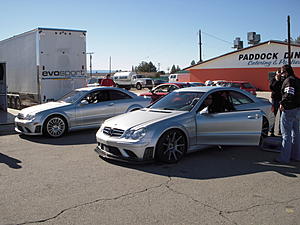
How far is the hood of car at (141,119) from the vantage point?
626cm

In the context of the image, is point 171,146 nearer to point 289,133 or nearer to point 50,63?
point 289,133

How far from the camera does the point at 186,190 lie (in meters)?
4.93

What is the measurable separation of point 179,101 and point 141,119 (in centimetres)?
117

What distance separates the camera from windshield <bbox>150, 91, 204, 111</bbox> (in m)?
6.98

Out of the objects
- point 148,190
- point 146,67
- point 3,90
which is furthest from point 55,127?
point 146,67

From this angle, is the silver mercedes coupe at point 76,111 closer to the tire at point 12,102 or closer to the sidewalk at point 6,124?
the sidewalk at point 6,124

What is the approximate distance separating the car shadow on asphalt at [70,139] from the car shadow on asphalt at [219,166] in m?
2.37

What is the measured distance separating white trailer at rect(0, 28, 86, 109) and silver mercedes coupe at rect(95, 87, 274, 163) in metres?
7.14

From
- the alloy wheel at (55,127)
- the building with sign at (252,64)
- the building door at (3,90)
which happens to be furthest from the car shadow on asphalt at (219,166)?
the building with sign at (252,64)

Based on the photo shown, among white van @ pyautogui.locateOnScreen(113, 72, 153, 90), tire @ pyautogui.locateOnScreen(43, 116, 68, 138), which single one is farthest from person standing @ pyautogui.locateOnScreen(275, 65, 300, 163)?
white van @ pyautogui.locateOnScreen(113, 72, 153, 90)

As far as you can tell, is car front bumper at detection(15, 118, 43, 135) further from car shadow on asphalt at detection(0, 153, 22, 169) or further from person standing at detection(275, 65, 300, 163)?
person standing at detection(275, 65, 300, 163)

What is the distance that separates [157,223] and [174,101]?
3868 mm

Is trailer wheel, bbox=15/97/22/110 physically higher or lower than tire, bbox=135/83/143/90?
lower

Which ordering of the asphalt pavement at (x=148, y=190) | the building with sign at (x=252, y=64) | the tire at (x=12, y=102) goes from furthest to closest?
the building with sign at (x=252, y=64), the tire at (x=12, y=102), the asphalt pavement at (x=148, y=190)
